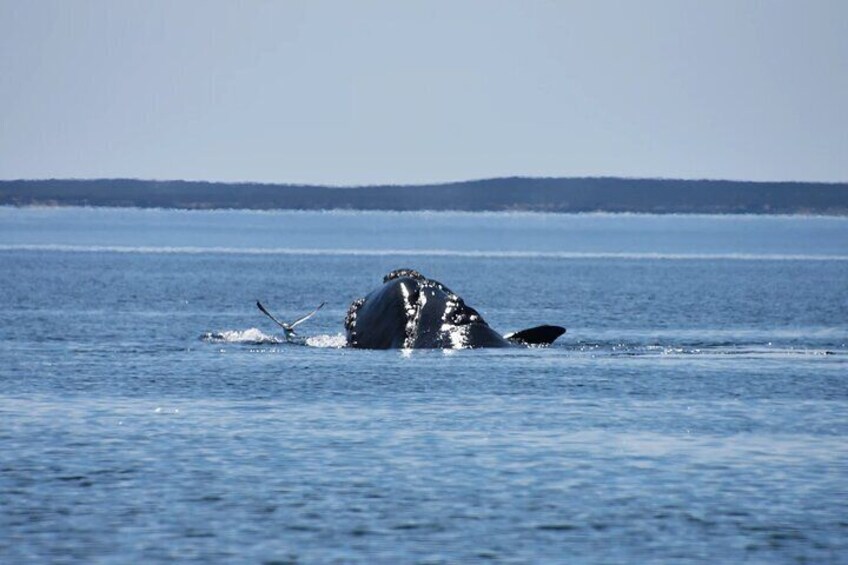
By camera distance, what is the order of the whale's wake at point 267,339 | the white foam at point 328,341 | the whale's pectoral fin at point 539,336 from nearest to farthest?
the whale's pectoral fin at point 539,336 < the white foam at point 328,341 < the whale's wake at point 267,339

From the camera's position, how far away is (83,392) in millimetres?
30609

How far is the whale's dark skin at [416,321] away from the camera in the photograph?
37.0 meters

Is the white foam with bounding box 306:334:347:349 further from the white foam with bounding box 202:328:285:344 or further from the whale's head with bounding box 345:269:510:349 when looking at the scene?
the whale's head with bounding box 345:269:510:349

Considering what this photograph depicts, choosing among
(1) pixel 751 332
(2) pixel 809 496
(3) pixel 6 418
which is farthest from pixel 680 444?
(1) pixel 751 332

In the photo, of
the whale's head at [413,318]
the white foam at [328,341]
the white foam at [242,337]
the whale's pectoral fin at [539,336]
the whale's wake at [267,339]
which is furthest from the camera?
the white foam at [242,337]

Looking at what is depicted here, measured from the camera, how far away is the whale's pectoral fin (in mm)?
37500

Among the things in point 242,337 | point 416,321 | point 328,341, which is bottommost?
point 242,337

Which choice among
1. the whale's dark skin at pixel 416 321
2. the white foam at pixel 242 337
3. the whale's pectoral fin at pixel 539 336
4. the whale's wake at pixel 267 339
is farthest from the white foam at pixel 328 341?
the whale's pectoral fin at pixel 539 336

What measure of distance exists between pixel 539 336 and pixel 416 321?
2752mm

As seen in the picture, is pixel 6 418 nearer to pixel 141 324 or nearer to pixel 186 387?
pixel 186 387

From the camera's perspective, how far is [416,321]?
→ 37750 mm

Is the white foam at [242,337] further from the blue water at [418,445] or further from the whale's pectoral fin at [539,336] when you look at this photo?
the whale's pectoral fin at [539,336]

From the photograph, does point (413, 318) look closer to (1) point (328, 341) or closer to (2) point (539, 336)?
(2) point (539, 336)

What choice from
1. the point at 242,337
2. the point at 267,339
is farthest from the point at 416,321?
the point at 242,337
